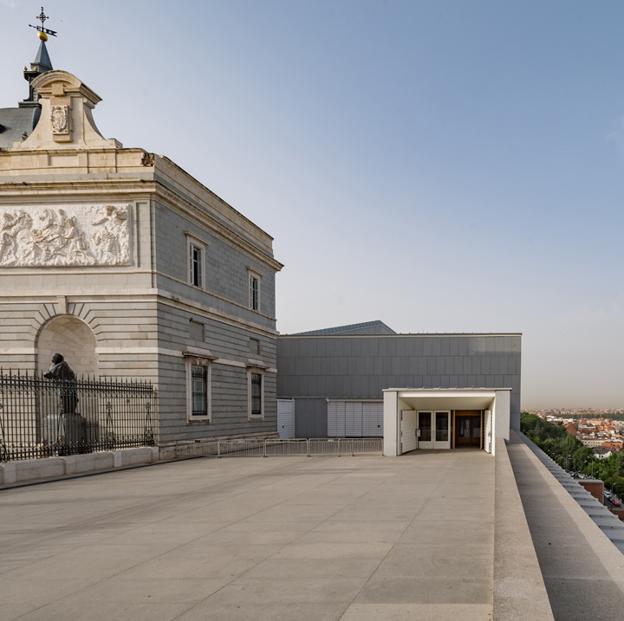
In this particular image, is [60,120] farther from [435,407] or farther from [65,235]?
[435,407]

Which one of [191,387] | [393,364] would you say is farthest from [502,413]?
[393,364]

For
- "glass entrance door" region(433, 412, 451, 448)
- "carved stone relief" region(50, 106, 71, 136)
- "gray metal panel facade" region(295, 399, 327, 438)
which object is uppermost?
"carved stone relief" region(50, 106, 71, 136)

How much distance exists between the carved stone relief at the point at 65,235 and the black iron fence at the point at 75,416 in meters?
5.31

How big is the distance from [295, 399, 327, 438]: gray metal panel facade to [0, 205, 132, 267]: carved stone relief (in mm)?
21053

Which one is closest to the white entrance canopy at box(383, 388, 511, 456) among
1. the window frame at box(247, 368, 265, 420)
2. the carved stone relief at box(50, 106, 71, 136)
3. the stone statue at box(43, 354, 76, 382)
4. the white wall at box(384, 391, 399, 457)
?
the white wall at box(384, 391, 399, 457)

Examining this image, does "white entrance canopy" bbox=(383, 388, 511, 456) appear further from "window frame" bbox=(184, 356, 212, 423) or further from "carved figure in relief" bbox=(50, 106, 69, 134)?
"carved figure in relief" bbox=(50, 106, 69, 134)

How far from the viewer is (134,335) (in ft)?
85.5

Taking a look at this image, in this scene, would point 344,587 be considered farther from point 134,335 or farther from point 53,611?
point 134,335

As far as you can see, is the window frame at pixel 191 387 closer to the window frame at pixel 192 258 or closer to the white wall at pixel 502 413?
the window frame at pixel 192 258

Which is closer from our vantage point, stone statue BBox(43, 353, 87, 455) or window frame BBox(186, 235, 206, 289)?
stone statue BBox(43, 353, 87, 455)

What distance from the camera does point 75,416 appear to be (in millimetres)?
21484

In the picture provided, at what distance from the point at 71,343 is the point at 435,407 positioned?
1674cm

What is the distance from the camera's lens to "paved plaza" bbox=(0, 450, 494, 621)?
6.18 meters

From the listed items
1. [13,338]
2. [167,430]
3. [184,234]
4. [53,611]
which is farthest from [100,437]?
[53,611]
